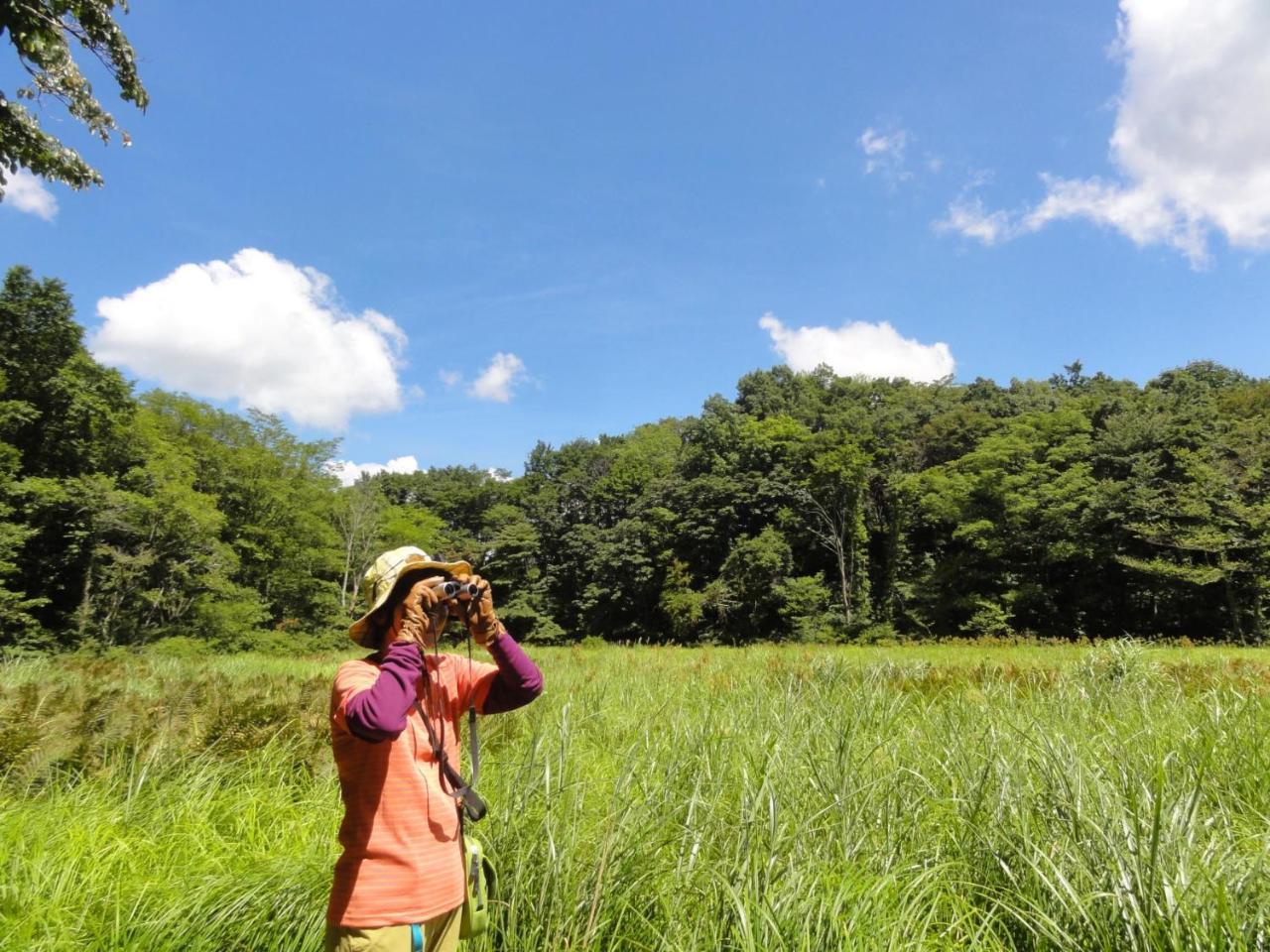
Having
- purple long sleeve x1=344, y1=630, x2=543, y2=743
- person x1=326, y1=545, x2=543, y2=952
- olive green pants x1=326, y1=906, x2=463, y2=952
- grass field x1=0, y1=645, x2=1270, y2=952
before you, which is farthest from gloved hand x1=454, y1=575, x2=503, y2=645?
grass field x1=0, y1=645, x2=1270, y2=952

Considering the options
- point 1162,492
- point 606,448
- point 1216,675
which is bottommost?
point 1216,675

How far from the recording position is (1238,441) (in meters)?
25.6

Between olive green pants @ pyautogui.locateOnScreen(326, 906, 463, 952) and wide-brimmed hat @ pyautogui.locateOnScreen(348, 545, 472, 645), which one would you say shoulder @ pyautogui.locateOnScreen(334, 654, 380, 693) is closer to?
wide-brimmed hat @ pyautogui.locateOnScreen(348, 545, 472, 645)

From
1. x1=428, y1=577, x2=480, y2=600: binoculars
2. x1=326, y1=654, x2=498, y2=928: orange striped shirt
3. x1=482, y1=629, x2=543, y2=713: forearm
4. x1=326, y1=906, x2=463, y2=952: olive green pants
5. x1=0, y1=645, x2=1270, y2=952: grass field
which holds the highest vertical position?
x1=428, y1=577, x2=480, y2=600: binoculars

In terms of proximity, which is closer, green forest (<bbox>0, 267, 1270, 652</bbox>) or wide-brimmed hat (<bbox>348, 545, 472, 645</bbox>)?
wide-brimmed hat (<bbox>348, 545, 472, 645</bbox>)

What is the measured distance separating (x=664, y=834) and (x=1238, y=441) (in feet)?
110

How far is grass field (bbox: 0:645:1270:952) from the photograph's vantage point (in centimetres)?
187

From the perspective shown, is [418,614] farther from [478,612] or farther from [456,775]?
[456,775]

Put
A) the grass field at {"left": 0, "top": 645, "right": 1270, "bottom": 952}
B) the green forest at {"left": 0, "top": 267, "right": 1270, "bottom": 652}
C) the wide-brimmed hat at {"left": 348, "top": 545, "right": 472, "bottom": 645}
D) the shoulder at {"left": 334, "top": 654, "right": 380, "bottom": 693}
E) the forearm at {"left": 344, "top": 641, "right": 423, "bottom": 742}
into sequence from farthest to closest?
1. the green forest at {"left": 0, "top": 267, "right": 1270, "bottom": 652}
2. the grass field at {"left": 0, "top": 645, "right": 1270, "bottom": 952}
3. the wide-brimmed hat at {"left": 348, "top": 545, "right": 472, "bottom": 645}
4. the shoulder at {"left": 334, "top": 654, "right": 380, "bottom": 693}
5. the forearm at {"left": 344, "top": 641, "right": 423, "bottom": 742}

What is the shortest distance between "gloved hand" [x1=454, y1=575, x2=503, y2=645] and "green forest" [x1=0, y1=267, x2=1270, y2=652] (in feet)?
75.0

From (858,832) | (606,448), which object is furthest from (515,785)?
(606,448)

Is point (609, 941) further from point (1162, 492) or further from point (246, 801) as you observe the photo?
point (1162, 492)

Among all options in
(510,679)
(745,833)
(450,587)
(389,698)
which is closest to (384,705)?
(389,698)

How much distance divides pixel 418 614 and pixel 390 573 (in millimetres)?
226
